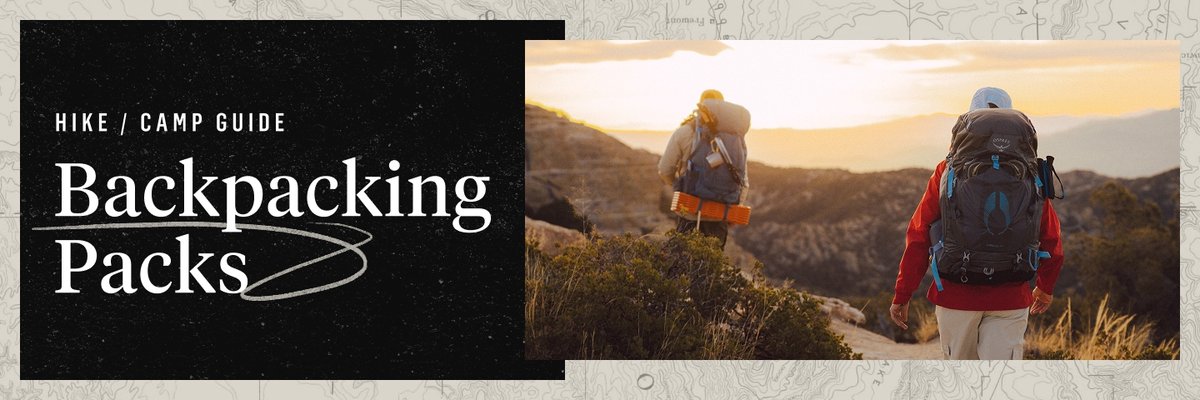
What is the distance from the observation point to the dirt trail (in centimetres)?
850

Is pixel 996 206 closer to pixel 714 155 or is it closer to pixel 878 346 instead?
pixel 714 155

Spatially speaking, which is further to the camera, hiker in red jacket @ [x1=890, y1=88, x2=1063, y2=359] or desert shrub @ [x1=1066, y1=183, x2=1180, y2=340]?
desert shrub @ [x1=1066, y1=183, x2=1180, y2=340]

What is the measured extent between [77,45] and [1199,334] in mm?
7111

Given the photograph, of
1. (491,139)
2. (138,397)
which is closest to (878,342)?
(491,139)

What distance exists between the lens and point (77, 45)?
7.42 m

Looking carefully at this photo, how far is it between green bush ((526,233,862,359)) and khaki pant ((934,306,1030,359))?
134cm

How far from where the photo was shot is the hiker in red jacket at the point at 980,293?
6094mm

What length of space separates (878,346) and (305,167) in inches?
168

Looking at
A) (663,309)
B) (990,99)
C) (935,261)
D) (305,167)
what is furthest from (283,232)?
(990,99)

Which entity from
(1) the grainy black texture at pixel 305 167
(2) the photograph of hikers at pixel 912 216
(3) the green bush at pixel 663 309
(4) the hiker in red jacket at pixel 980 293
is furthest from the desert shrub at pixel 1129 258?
(1) the grainy black texture at pixel 305 167

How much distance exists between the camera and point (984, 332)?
621cm

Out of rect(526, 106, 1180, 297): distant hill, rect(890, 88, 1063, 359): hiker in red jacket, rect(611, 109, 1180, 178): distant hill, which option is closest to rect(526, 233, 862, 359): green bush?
rect(890, 88, 1063, 359): hiker in red jacket

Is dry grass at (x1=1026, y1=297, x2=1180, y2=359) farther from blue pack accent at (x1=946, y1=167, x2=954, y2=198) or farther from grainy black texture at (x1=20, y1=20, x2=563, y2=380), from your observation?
grainy black texture at (x1=20, y1=20, x2=563, y2=380)

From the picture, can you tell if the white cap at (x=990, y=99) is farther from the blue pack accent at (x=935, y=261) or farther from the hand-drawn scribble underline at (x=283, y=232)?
the hand-drawn scribble underline at (x=283, y=232)
